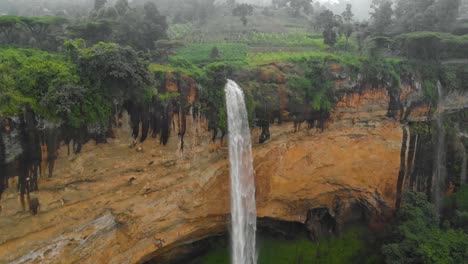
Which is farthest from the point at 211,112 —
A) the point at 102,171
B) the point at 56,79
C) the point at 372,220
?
the point at 372,220

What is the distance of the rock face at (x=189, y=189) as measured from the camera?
9.37 meters

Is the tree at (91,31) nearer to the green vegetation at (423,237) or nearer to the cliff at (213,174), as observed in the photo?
the cliff at (213,174)

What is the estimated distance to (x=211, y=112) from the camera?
12133 mm

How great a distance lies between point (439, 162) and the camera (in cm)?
1689

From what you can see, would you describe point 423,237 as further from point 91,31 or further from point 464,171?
point 91,31

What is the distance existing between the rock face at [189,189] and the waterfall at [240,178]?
0.63 m

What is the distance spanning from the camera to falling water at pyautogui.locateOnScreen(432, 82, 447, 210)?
16766 millimetres

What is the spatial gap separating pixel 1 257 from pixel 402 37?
18.6 meters

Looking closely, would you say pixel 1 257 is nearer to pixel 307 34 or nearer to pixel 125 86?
pixel 125 86

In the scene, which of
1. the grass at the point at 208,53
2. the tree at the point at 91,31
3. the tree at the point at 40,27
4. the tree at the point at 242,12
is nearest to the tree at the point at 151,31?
the grass at the point at 208,53

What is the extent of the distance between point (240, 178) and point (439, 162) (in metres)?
10.8

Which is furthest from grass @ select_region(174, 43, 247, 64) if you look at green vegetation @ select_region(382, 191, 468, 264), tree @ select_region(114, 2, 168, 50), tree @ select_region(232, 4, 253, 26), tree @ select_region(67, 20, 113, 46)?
green vegetation @ select_region(382, 191, 468, 264)

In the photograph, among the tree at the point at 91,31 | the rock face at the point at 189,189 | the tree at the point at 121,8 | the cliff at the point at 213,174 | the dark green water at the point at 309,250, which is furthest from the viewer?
→ the tree at the point at 121,8

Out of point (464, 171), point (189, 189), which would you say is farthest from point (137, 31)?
point (464, 171)
